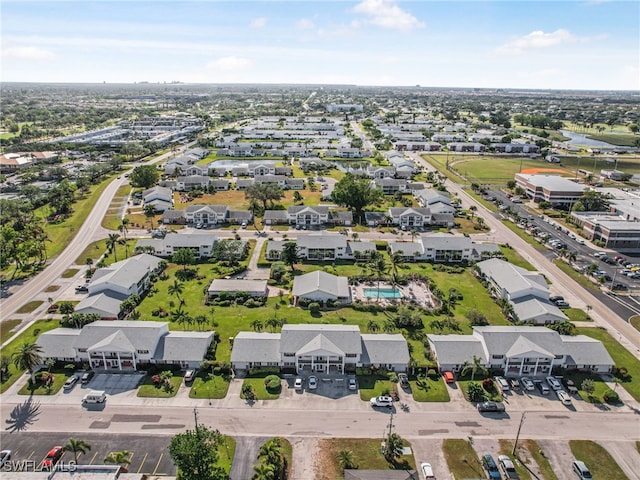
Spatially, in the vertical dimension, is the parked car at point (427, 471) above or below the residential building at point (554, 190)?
below

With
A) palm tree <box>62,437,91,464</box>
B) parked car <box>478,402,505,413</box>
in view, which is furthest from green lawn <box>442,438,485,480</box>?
palm tree <box>62,437,91,464</box>

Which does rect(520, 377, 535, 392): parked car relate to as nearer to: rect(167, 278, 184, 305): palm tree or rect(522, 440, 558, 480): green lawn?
rect(522, 440, 558, 480): green lawn

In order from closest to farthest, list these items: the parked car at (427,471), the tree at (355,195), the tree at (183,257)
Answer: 1. the parked car at (427,471)
2. the tree at (183,257)
3. the tree at (355,195)

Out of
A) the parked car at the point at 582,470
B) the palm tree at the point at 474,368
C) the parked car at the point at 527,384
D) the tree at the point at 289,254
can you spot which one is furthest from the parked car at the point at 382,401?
the tree at the point at 289,254

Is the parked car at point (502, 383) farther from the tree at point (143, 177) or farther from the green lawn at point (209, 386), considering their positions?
the tree at point (143, 177)

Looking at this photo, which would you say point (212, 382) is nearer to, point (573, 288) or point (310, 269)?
point (310, 269)

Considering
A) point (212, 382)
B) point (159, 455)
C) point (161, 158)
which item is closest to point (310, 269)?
point (212, 382)
